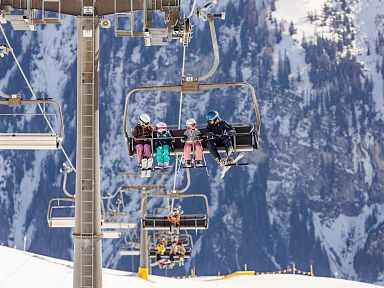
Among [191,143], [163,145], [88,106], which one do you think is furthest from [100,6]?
[191,143]

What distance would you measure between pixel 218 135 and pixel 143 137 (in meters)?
1.45

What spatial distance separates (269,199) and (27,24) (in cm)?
17378

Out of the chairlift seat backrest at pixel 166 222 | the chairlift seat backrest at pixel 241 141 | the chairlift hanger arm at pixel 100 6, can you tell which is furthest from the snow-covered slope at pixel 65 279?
the chairlift hanger arm at pixel 100 6

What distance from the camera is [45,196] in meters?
200

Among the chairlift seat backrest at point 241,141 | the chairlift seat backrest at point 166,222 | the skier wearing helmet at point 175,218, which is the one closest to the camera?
the chairlift seat backrest at point 241,141

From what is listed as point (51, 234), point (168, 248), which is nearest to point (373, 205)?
point (51, 234)

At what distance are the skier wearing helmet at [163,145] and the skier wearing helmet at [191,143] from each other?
29 centimetres

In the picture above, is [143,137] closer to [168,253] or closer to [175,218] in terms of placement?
[175,218]

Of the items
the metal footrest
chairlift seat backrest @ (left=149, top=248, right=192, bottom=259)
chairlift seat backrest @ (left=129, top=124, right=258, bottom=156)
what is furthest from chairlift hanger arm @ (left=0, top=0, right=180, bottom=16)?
chairlift seat backrest @ (left=149, top=248, right=192, bottom=259)

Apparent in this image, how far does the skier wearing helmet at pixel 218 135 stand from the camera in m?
18.5

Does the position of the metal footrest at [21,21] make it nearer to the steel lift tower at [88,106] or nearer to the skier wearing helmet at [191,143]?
the steel lift tower at [88,106]

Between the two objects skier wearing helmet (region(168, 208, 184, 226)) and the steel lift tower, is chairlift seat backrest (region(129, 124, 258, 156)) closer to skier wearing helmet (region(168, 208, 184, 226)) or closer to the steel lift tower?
the steel lift tower

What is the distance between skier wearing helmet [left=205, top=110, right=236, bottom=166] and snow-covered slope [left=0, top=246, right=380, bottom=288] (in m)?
15.3

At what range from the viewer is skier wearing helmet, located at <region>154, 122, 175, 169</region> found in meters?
18.5
